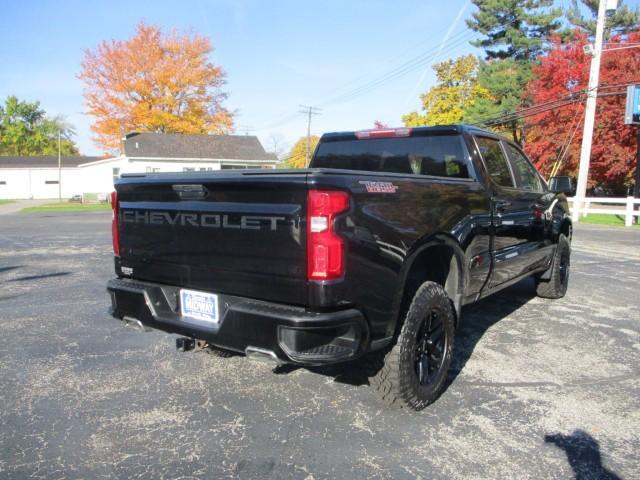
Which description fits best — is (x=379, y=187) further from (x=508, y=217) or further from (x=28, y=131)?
(x=28, y=131)

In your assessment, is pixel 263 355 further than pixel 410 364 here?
No

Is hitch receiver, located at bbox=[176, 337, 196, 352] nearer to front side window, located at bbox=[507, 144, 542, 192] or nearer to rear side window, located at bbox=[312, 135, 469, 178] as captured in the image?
rear side window, located at bbox=[312, 135, 469, 178]

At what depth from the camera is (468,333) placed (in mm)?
4770

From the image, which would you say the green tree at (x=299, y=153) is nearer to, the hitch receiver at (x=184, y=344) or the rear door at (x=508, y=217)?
the rear door at (x=508, y=217)

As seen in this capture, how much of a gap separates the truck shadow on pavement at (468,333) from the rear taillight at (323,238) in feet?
3.18

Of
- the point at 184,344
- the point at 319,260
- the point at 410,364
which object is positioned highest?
the point at 319,260

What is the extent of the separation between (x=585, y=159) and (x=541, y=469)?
19.2m

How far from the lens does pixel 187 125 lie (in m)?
40.8

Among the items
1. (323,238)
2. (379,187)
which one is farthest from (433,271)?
(323,238)

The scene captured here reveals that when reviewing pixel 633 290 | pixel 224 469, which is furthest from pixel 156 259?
pixel 633 290

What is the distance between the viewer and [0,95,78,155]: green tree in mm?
71312

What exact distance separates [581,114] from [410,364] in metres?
24.8

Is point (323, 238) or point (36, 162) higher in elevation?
point (36, 162)

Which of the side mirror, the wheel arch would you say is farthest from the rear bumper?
the side mirror
